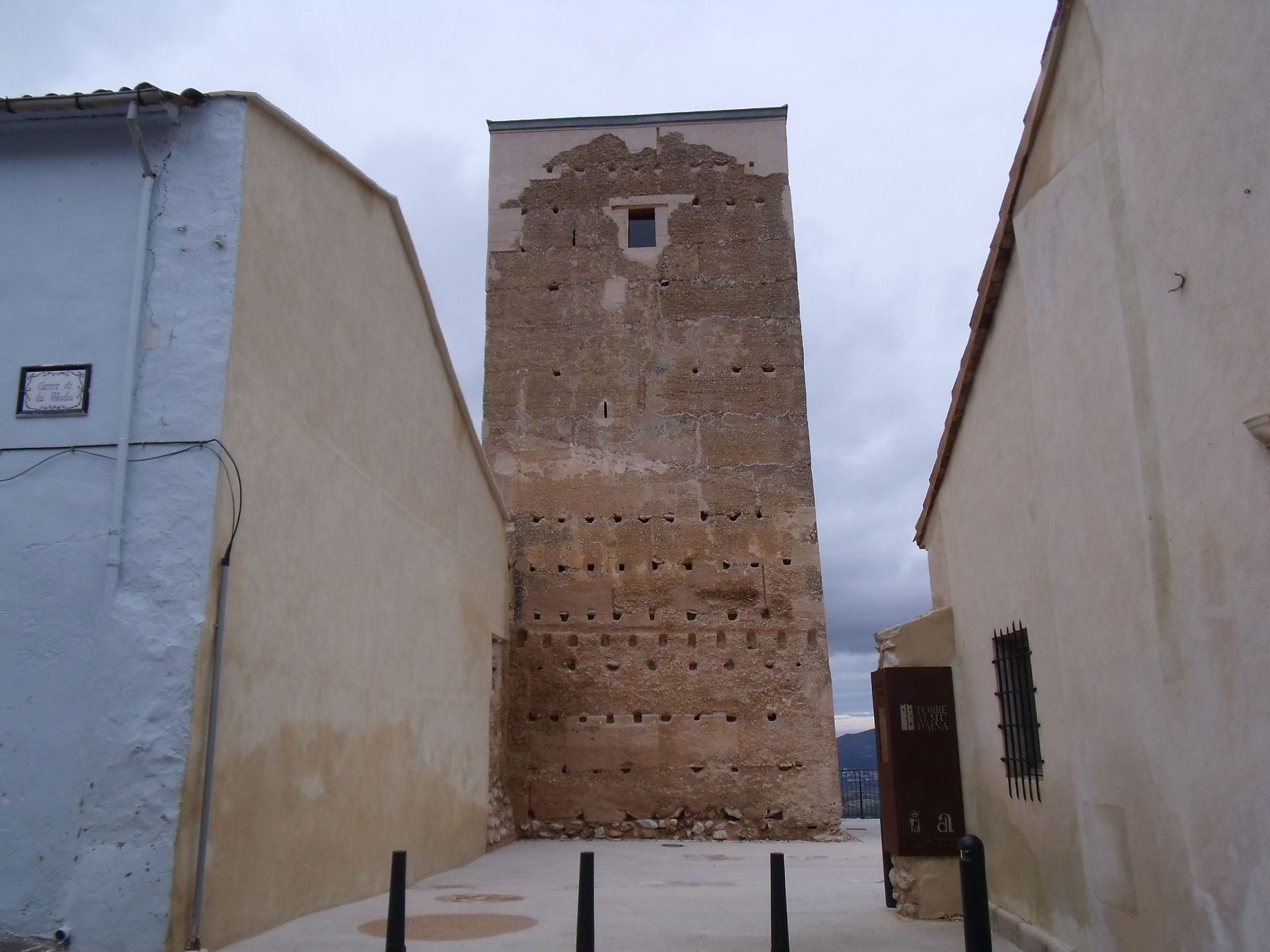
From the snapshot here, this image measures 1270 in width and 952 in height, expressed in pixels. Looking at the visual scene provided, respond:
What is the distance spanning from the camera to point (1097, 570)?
4.67m

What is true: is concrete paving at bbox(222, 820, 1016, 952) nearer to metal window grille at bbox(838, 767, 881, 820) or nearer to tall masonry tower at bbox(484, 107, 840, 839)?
tall masonry tower at bbox(484, 107, 840, 839)

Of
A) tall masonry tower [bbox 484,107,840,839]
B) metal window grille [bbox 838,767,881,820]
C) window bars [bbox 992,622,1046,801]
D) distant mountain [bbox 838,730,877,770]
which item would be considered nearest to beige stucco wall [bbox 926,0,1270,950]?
window bars [bbox 992,622,1046,801]

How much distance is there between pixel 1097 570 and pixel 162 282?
198 inches

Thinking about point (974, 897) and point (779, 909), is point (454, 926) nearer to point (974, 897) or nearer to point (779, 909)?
point (779, 909)

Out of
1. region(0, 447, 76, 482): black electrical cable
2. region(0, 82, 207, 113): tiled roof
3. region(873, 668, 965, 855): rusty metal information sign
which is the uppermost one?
region(0, 82, 207, 113): tiled roof

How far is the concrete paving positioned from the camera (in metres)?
5.71

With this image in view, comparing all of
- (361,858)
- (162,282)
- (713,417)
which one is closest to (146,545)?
(162,282)

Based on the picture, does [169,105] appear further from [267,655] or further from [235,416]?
[267,655]

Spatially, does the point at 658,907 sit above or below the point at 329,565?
below


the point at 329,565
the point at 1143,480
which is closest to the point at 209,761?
the point at 329,565

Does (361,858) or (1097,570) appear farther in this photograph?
(361,858)

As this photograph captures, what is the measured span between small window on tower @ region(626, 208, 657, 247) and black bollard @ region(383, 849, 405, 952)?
12321 millimetres

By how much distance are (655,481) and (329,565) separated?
8165 millimetres

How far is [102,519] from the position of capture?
5422 millimetres
